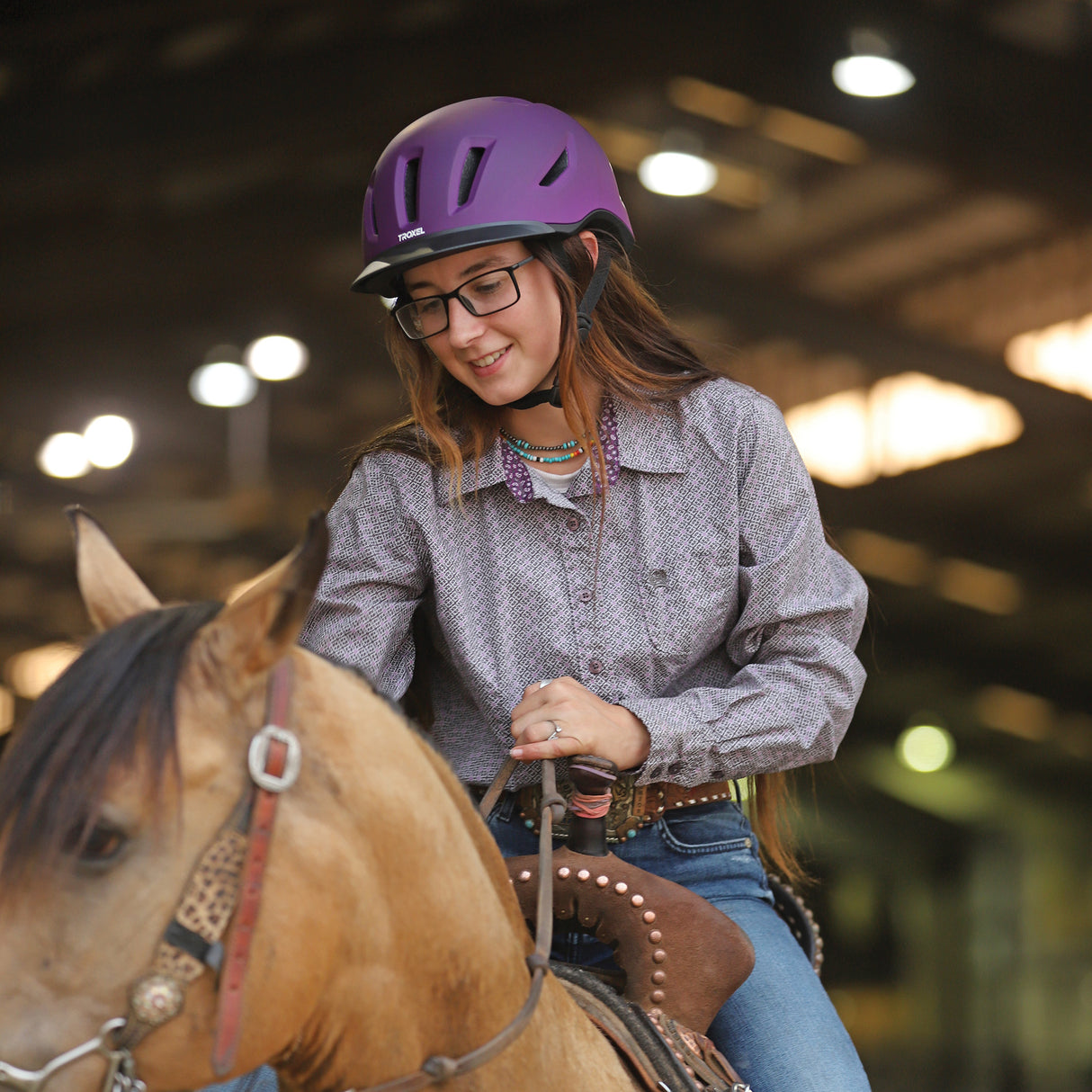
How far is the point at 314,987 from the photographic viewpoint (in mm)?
995

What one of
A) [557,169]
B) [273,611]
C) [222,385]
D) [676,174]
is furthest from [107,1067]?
[222,385]

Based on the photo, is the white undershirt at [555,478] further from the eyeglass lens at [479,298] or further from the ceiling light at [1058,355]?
the ceiling light at [1058,355]

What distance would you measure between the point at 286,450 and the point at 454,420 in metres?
5.15

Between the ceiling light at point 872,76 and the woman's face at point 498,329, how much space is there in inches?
163

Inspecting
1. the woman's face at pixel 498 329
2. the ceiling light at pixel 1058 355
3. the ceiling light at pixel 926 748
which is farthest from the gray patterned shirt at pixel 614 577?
the ceiling light at pixel 926 748

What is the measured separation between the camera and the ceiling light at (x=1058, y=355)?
5.79 m

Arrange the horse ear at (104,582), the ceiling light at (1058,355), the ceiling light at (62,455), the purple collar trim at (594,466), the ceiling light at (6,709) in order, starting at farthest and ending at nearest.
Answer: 1. the ceiling light at (62,455)
2. the ceiling light at (6,709)
3. the ceiling light at (1058,355)
4. the purple collar trim at (594,466)
5. the horse ear at (104,582)

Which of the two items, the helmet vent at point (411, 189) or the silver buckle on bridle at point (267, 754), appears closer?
the silver buckle on bridle at point (267, 754)

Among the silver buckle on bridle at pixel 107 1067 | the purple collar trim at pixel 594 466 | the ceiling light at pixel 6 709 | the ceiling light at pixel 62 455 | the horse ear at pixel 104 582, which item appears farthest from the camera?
the ceiling light at pixel 62 455

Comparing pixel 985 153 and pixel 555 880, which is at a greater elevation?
pixel 985 153

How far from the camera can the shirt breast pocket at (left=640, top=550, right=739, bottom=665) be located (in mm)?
1757

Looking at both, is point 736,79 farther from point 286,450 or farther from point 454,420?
point 454,420

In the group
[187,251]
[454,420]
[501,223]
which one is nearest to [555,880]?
[454,420]

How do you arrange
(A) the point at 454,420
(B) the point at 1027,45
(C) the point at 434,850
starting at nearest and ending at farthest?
1. (C) the point at 434,850
2. (A) the point at 454,420
3. (B) the point at 1027,45
